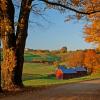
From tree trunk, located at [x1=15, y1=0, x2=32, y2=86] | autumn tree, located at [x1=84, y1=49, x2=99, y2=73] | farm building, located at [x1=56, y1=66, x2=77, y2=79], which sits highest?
tree trunk, located at [x1=15, y1=0, x2=32, y2=86]

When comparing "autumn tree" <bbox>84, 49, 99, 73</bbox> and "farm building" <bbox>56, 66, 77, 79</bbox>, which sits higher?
"autumn tree" <bbox>84, 49, 99, 73</bbox>

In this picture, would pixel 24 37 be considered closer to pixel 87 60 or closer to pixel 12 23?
pixel 12 23

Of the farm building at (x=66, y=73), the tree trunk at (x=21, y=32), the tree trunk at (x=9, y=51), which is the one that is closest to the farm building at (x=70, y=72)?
the farm building at (x=66, y=73)

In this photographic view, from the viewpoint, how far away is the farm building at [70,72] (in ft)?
260

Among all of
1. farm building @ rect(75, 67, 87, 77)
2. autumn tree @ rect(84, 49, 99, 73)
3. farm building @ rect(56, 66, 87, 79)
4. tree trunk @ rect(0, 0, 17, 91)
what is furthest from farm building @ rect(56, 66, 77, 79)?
tree trunk @ rect(0, 0, 17, 91)

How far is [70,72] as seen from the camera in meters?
81.5

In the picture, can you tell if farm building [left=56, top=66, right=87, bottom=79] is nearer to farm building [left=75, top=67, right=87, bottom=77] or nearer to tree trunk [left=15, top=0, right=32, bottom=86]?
farm building [left=75, top=67, right=87, bottom=77]

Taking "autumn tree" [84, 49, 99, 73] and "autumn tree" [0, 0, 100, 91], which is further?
"autumn tree" [84, 49, 99, 73]

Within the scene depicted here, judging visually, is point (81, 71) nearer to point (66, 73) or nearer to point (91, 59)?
point (66, 73)

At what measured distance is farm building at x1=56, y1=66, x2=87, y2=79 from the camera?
79.1m

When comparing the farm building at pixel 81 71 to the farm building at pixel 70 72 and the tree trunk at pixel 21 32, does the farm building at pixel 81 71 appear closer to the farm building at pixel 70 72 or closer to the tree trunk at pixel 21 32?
the farm building at pixel 70 72

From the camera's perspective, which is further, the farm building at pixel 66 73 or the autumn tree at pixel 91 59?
the farm building at pixel 66 73

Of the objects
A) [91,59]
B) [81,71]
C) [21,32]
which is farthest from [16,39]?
[81,71]

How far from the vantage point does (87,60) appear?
63031 mm
